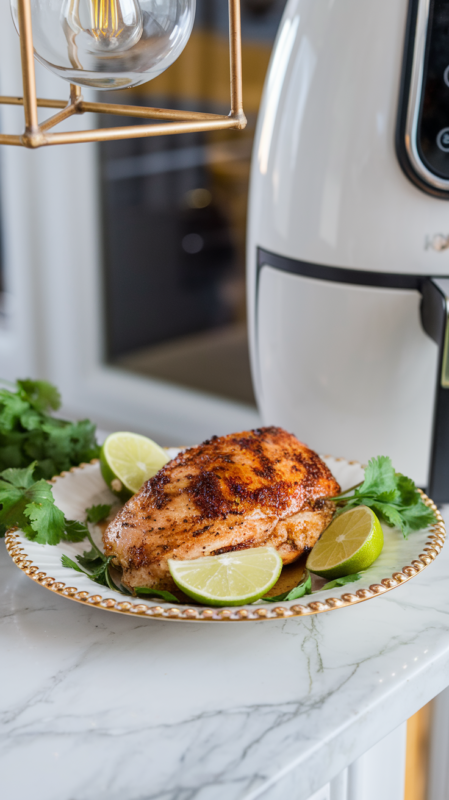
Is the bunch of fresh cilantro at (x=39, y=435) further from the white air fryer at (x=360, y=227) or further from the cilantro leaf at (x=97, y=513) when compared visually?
the white air fryer at (x=360, y=227)

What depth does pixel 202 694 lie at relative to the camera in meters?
0.52

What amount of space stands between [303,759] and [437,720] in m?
0.28

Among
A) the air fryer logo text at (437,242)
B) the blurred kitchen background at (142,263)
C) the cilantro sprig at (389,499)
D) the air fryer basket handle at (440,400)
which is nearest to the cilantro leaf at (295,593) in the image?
the cilantro sprig at (389,499)

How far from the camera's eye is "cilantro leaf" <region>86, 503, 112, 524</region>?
690mm

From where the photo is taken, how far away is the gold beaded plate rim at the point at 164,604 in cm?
51

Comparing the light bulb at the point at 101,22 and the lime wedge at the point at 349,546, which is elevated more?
the light bulb at the point at 101,22

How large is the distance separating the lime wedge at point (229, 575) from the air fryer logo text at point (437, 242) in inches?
13.9

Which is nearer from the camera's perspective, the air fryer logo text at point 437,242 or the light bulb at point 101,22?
the light bulb at point 101,22

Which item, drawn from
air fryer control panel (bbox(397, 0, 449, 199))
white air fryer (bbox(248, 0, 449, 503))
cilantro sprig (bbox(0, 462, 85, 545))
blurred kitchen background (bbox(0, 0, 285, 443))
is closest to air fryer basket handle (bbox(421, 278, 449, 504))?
white air fryer (bbox(248, 0, 449, 503))

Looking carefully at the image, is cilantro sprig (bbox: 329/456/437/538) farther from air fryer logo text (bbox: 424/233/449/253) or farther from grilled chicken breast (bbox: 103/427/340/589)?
air fryer logo text (bbox: 424/233/449/253)

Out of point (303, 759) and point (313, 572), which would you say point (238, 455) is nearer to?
point (313, 572)

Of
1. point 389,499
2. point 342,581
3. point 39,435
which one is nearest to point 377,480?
point 389,499

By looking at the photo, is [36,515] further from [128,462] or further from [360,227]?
[360,227]

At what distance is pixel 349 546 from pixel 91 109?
0.38 m
